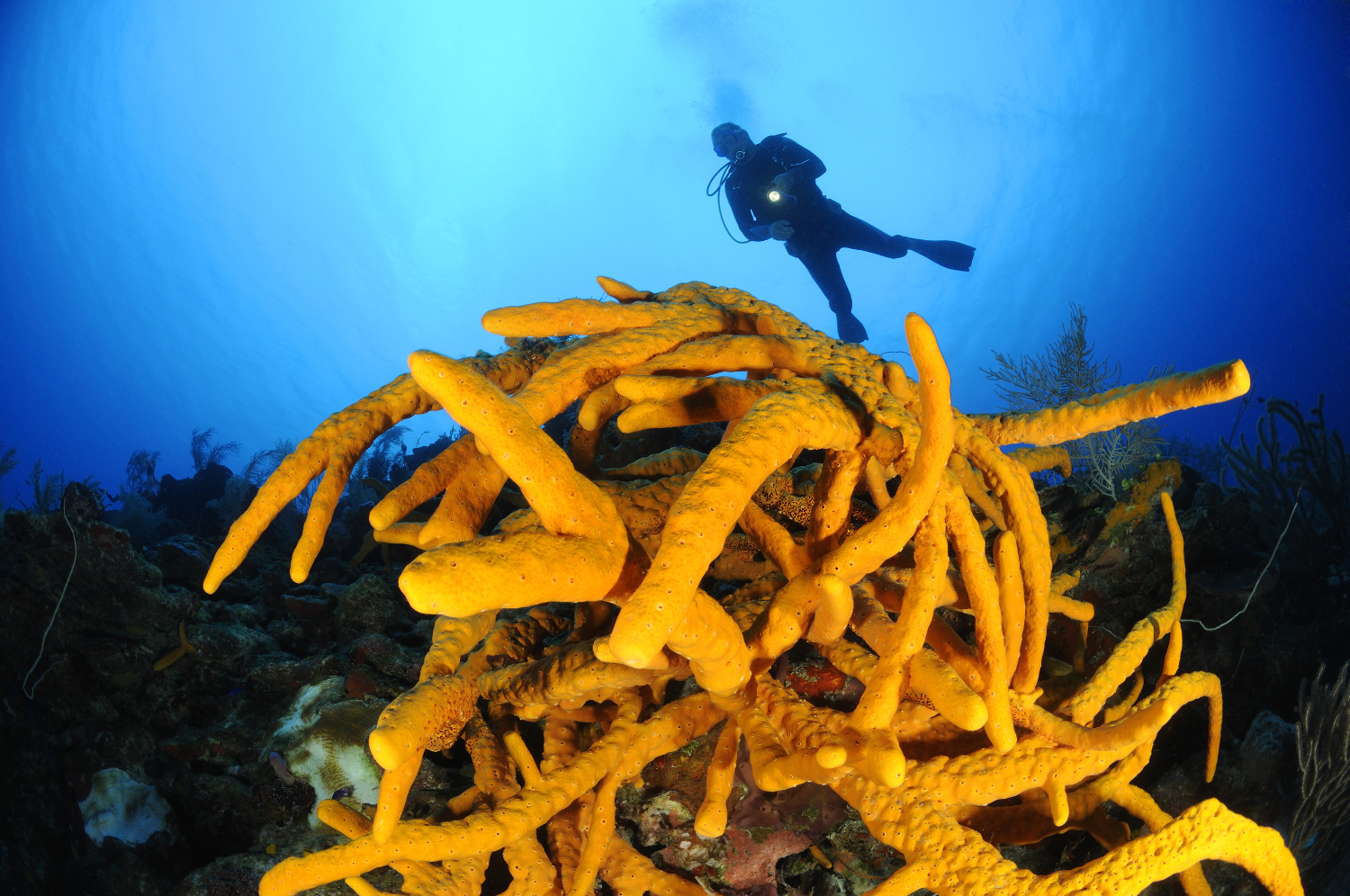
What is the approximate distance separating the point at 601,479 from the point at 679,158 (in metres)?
73.7

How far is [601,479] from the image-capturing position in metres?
2.26

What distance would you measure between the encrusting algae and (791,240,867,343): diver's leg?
8.50 m

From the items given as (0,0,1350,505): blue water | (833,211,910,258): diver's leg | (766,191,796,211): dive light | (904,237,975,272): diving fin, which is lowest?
(904,237,975,272): diving fin

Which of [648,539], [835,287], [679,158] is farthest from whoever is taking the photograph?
[679,158]

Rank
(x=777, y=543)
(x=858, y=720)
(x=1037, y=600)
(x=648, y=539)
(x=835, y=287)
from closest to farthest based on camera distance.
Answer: (x=858, y=720)
(x=1037, y=600)
(x=777, y=543)
(x=648, y=539)
(x=835, y=287)

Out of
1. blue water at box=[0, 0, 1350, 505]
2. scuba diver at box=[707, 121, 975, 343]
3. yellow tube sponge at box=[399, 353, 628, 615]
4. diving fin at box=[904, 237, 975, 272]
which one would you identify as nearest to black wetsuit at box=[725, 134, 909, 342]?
scuba diver at box=[707, 121, 975, 343]

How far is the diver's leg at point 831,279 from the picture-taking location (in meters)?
9.67

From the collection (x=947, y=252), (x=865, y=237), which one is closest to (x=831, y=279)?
(x=865, y=237)

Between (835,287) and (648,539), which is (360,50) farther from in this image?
(648,539)

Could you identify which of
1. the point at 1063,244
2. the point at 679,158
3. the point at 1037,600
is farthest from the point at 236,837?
the point at 679,158

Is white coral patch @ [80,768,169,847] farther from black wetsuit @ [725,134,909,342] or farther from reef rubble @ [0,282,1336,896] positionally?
black wetsuit @ [725,134,909,342]

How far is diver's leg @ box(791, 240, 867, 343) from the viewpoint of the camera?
967cm

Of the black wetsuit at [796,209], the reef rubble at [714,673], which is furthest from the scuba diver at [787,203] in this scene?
the reef rubble at [714,673]

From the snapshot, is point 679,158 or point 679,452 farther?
point 679,158
